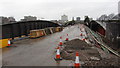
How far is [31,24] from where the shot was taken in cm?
2220

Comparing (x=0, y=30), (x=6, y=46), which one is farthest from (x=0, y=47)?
(x=0, y=30)

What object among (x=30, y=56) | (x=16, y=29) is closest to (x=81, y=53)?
(x=30, y=56)

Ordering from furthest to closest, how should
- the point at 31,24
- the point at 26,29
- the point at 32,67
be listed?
the point at 31,24 < the point at 26,29 < the point at 32,67

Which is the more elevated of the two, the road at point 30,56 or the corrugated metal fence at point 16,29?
the corrugated metal fence at point 16,29

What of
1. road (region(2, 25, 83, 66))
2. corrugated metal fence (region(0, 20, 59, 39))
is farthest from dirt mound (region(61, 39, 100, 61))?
corrugated metal fence (region(0, 20, 59, 39))

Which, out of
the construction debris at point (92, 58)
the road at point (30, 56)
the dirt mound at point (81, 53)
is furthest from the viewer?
A: the dirt mound at point (81, 53)

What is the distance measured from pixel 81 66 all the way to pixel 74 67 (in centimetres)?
37

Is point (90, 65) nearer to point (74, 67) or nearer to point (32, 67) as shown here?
point (74, 67)

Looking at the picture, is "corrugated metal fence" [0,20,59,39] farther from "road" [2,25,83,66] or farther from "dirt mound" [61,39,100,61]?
"dirt mound" [61,39,100,61]

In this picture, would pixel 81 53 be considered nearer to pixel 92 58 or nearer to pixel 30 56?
pixel 92 58

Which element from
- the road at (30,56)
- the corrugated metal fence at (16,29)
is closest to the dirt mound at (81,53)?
the road at (30,56)

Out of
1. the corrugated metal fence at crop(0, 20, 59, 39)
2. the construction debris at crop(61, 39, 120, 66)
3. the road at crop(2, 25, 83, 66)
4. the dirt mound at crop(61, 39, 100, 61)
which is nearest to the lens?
the construction debris at crop(61, 39, 120, 66)

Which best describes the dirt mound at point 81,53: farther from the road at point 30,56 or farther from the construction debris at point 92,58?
the road at point 30,56

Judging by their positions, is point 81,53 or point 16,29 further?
point 16,29
